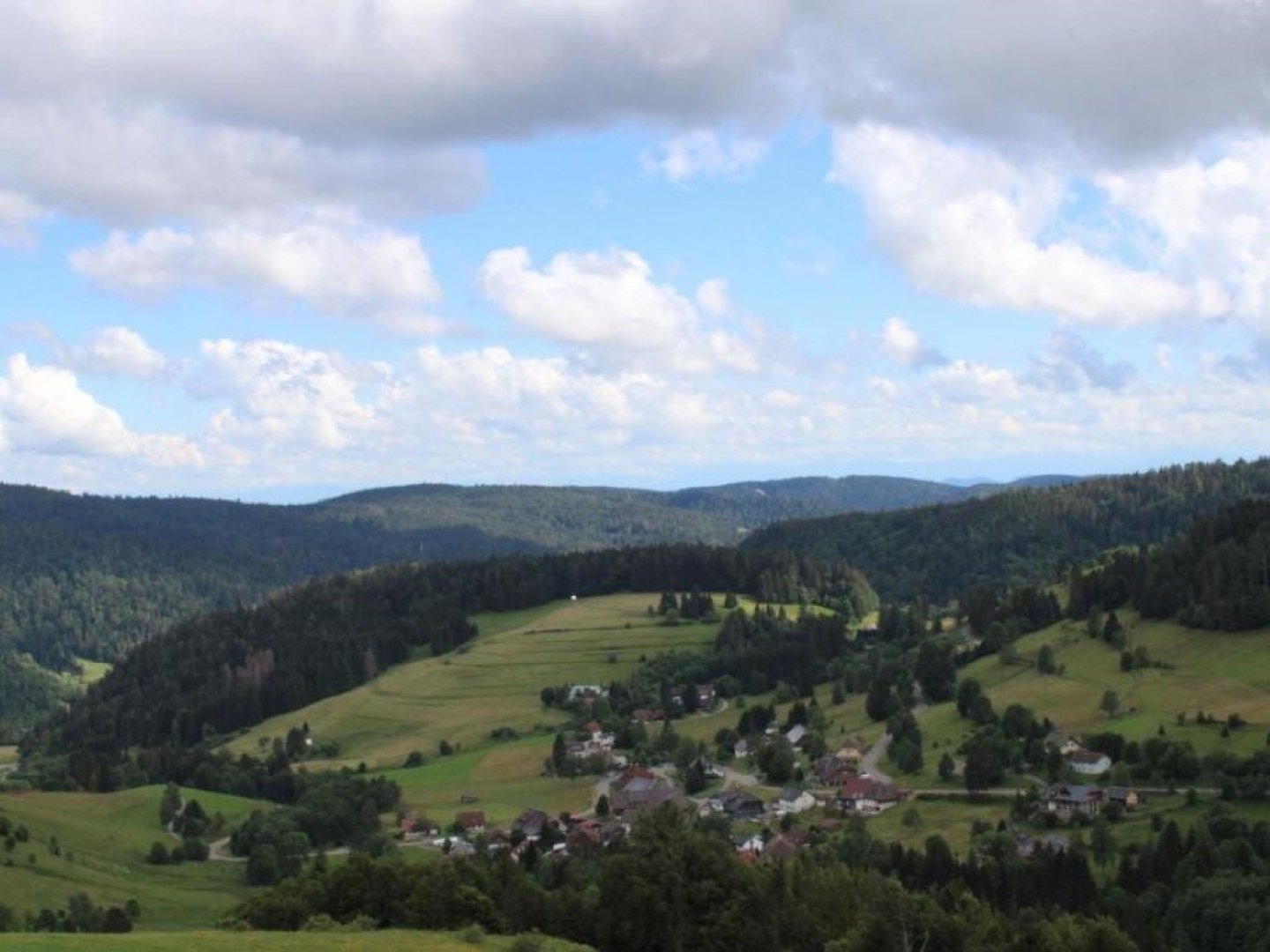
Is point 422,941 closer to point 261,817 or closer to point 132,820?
point 261,817

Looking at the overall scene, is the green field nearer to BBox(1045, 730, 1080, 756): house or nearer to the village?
the village

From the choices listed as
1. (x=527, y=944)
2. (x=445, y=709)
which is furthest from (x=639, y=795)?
(x=527, y=944)

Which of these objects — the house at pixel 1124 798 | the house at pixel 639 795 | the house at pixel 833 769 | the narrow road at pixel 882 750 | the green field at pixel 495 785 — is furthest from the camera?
the green field at pixel 495 785

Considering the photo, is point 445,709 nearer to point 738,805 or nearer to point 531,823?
point 531,823

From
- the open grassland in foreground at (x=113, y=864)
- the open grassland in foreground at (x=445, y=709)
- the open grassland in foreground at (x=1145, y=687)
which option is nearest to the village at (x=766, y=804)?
the open grassland in foreground at (x=1145, y=687)

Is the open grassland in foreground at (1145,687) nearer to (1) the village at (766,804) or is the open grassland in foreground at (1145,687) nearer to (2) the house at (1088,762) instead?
(2) the house at (1088,762)

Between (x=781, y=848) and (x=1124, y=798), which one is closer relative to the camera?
(x=781, y=848)

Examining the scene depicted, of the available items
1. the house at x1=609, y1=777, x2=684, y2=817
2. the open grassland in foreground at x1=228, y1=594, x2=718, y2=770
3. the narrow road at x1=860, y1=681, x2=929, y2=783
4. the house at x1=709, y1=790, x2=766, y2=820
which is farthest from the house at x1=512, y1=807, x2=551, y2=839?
the open grassland in foreground at x1=228, y1=594, x2=718, y2=770
